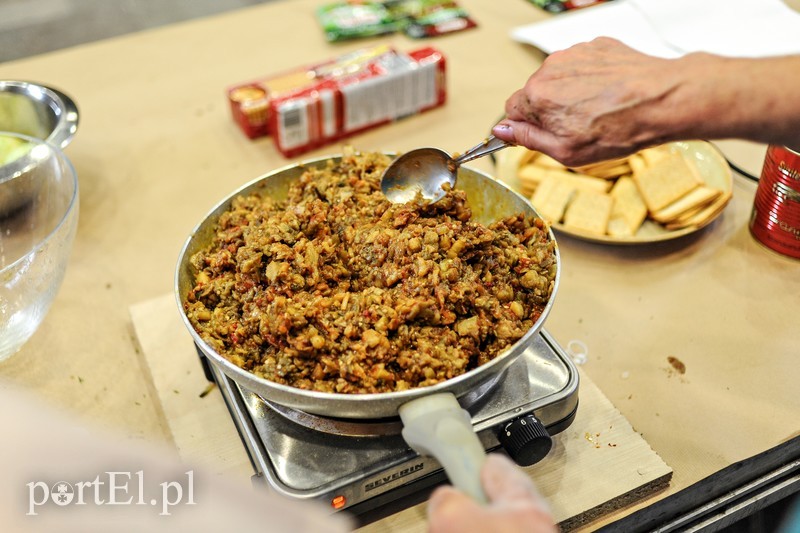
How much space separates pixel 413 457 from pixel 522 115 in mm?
507

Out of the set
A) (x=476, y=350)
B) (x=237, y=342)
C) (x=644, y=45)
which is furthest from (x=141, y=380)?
(x=644, y=45)

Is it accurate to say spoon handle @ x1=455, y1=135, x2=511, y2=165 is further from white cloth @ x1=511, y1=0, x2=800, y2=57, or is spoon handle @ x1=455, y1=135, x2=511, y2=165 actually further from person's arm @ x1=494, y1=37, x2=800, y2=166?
white cloth @ x1=511, y1=0, x2=800, y2=57

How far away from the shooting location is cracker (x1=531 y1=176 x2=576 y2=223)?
1.40 metres

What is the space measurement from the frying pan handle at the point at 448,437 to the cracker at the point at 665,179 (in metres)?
0.82

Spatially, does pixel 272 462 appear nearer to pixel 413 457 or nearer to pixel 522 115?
pixel 413 457

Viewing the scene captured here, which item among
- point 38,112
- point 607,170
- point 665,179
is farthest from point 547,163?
point 38,112

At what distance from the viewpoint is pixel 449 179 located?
1.12m

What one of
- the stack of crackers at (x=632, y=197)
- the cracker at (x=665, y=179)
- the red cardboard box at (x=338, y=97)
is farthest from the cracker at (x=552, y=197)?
the red cardboard box at (x=338, y=97)

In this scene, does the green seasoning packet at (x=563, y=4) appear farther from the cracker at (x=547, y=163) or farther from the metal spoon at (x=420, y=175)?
the metal spoon at (x=420, y=175)

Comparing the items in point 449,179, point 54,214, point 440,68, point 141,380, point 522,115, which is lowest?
point 141,380

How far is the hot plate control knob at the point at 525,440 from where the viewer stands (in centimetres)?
91

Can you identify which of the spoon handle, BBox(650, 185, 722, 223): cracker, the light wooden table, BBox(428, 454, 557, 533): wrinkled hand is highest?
the spoon handle

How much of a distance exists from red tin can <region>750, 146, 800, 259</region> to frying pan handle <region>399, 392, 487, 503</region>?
865mm

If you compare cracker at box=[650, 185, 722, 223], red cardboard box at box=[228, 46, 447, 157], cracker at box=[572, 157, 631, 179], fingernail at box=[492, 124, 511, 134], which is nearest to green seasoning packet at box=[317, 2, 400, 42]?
red cardboard box at box=[228, 46, 447, 157]
